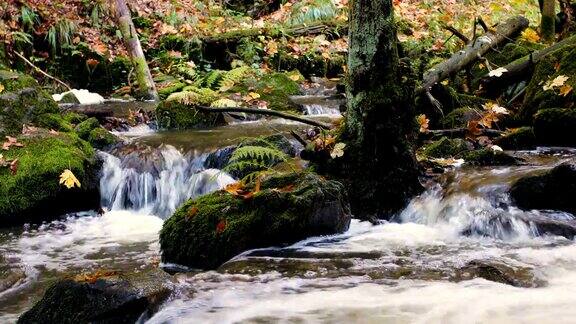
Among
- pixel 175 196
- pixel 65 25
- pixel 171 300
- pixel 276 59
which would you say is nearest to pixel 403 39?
pixel 276 59

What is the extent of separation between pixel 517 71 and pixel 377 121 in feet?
14.3

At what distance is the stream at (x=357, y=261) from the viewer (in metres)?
3.42

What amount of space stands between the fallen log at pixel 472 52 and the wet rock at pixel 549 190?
2610mm

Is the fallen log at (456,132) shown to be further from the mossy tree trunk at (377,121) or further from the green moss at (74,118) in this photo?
the green moss at (74,118)

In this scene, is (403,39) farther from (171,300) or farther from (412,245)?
(171,300)

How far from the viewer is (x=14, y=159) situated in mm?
6906

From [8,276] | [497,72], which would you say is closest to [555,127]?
[497,72]

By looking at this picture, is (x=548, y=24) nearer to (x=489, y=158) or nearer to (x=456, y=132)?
(x=456, y=132)

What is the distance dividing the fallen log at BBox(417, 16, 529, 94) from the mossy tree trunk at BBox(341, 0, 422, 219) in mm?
2297

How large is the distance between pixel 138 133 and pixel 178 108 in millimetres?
912

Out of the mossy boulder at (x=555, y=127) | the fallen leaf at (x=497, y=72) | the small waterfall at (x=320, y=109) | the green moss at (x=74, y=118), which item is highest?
the fallen leaf at (x=497, y=72)

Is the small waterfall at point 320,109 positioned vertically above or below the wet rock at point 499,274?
above

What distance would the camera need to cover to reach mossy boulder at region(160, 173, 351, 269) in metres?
4.58

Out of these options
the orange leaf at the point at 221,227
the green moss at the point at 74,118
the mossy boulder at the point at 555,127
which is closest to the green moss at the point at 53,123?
the green moss at the point at 74,118
